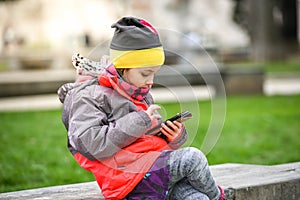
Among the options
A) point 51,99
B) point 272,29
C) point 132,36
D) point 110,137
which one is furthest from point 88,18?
point 110,137

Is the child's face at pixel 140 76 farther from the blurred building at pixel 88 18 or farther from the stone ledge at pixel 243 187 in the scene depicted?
the blurred building at pixel 88 18

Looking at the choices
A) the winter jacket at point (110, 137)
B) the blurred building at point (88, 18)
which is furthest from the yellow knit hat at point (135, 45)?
the blurred building at point (88, 18)

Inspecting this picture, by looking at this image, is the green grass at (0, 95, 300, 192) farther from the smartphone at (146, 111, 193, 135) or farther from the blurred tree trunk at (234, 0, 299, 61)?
the blurred tree trunk at (234, 0, 299, 61)

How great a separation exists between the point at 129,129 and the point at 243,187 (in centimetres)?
105

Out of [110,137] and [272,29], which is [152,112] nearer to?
[110,137]

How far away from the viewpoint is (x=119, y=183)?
3.38m

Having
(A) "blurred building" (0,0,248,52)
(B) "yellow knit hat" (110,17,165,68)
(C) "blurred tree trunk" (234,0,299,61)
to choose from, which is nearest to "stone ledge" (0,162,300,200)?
(B) "yellow knit hat" (110,17,165,68)

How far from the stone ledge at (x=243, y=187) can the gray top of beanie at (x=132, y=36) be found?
80cm

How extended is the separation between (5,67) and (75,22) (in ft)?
77.5

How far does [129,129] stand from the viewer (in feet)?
10.7

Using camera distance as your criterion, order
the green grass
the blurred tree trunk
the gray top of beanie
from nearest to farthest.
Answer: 1. the gray top of beanie
2. the green grass
3. the blurred tree trunk

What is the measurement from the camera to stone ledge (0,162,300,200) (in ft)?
12.7

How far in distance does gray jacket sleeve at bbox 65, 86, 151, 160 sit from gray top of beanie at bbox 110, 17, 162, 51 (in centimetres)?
22

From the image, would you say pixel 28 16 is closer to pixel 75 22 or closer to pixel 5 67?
pixel 75 22
